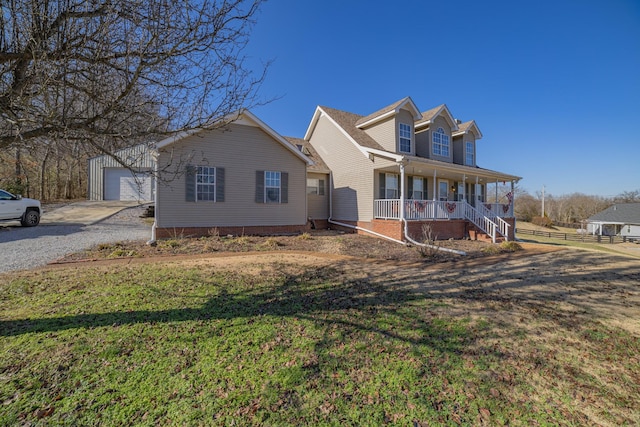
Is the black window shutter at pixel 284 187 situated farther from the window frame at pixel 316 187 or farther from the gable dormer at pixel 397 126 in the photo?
the gable dormer at pixel 397 126

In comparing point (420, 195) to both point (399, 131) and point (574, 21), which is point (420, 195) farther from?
point (574, 21)

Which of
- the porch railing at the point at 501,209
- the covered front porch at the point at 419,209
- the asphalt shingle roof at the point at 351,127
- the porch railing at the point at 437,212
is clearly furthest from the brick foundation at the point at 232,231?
the porch railing at the point at 501,209

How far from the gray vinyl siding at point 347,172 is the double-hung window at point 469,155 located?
8427 millimetres

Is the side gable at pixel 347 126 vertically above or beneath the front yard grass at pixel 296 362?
above

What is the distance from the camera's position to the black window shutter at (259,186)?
12.4 metres

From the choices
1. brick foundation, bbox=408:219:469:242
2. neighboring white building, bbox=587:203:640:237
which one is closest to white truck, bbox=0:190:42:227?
brick foundation, bbox=408:219:469:242

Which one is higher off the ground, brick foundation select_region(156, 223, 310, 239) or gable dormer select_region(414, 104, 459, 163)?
gable dormer select_region(414, 104, 459, 163)

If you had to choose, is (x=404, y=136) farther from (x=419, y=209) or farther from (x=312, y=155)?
(x=312, y=155)

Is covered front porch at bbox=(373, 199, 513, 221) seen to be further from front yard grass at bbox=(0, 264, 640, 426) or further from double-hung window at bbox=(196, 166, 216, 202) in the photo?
front yard grass at bbox=(0, 264, 640, 426)

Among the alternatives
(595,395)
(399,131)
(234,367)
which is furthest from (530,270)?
(399,131)

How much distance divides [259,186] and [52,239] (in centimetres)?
753

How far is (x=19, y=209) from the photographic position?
11852 millimetres

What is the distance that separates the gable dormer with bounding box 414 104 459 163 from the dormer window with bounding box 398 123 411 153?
1.12m

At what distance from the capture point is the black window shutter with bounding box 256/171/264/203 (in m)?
12.4
